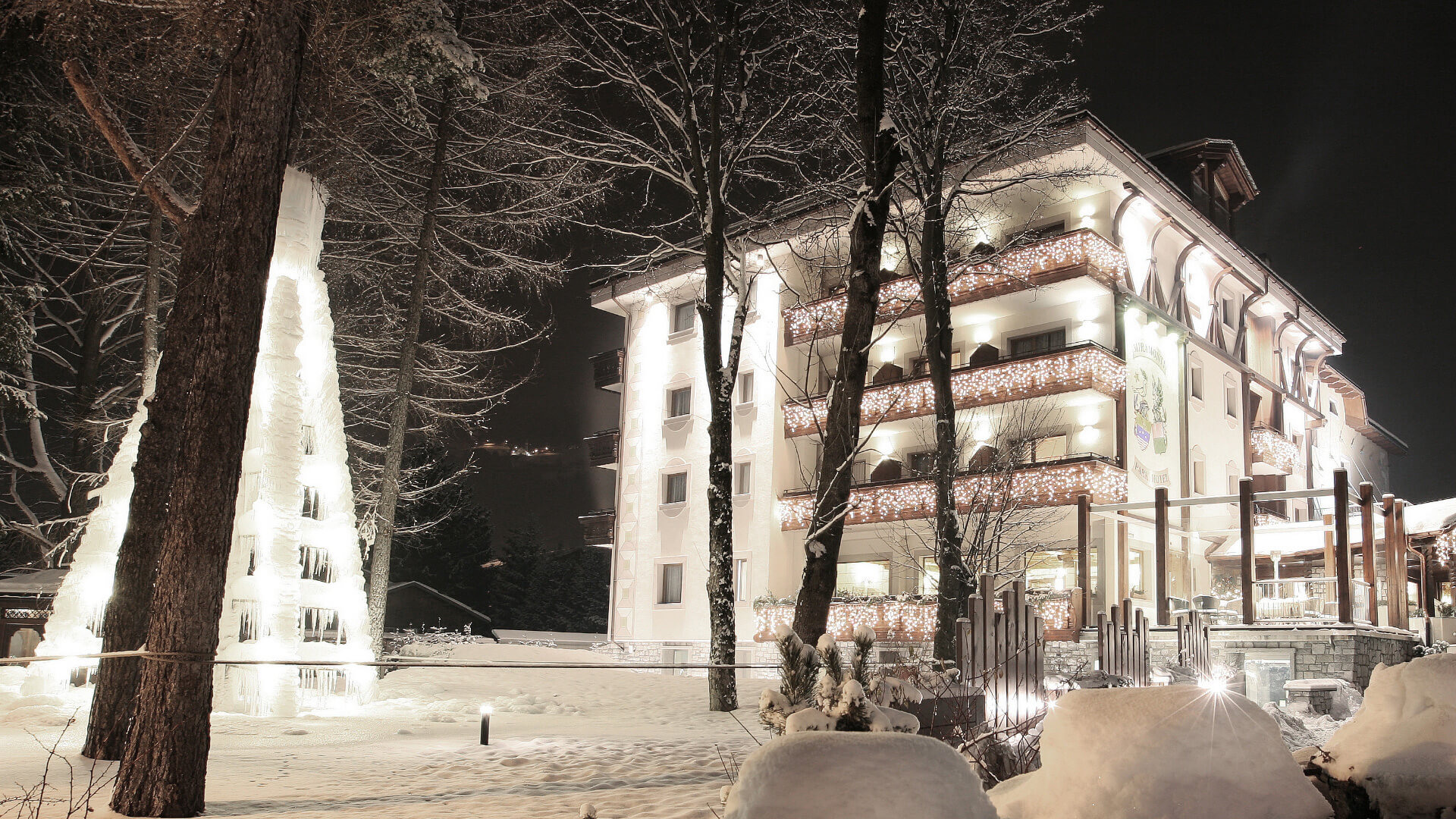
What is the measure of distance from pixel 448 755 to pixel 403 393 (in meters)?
8.63

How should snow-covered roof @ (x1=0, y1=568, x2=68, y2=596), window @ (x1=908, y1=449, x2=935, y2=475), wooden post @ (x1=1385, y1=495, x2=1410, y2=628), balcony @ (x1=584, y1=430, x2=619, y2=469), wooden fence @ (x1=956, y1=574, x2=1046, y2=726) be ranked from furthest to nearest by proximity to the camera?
balcony @ (x1=584, y1=430, x2=619, y2=469) < window @ (x1=908, y1=449, x2=935, y2=475) < snow-covered roof @ (x1=0, y1=568, x2=68, y2=596) < wooden post @ (x1=1385, y1=495, x2=1410, y2=628) < wooden fence @ (x1=956, y1=574, x2=1046, y2=726)

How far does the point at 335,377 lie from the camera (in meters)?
13.8

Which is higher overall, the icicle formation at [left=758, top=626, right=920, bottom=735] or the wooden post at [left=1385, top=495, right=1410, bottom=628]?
the wooden post at [left=1385, top=495, right=1410, bottom=628]

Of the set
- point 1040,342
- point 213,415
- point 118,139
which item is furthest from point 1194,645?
point 118,139

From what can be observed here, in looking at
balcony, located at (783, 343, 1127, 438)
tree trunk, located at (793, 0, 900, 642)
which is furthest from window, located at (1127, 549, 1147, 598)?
tree trunk, located at (793, 0, 900, 642)

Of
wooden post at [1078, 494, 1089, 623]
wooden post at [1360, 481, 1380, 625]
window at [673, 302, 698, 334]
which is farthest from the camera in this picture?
window at [673, 302, 698, 334]

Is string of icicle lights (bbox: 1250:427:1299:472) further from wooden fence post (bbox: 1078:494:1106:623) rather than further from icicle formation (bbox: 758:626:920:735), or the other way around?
icicle formation (bbox: 758:626:920:735)

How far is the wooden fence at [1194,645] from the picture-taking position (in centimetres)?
1622

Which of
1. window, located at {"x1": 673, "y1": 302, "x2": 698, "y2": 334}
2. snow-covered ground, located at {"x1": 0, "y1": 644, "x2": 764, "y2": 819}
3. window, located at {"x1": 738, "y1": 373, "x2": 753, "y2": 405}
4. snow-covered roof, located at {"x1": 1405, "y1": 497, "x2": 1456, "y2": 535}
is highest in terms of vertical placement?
window, located at {"x1": 673, "y1": 302, "x2": 698, "y2": 334}

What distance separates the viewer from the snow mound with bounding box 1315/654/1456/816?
395 centimetres

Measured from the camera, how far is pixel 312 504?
13.6m

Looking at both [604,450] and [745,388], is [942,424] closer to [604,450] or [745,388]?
[745,388]

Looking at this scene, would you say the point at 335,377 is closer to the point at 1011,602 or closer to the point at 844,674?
the point at 1011,602

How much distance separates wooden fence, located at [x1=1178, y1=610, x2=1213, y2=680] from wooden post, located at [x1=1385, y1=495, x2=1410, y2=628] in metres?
4.69
